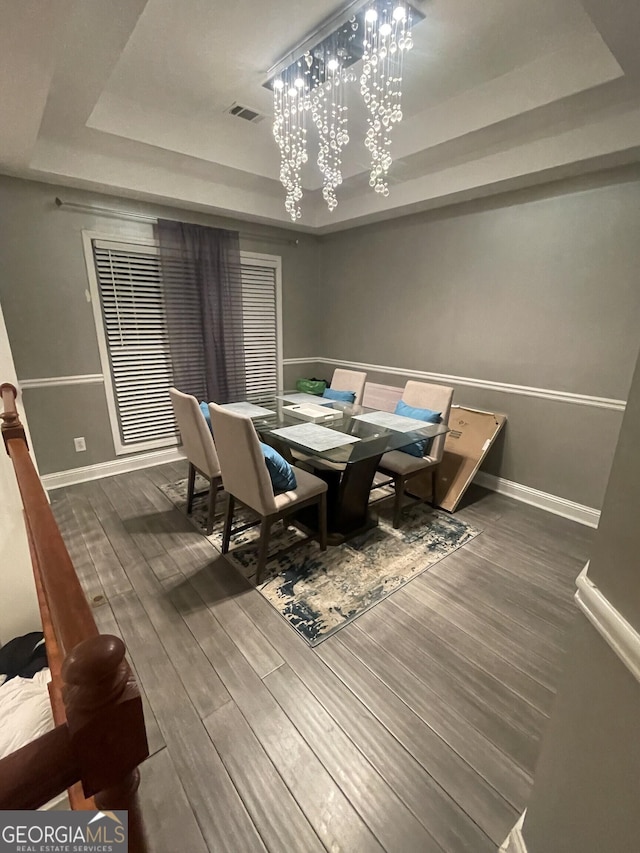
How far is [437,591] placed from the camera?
2107mm

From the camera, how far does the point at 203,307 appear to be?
3.71 metres

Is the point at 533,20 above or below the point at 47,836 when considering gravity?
above

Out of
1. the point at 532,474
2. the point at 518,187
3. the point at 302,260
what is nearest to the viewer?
the point at 518,187

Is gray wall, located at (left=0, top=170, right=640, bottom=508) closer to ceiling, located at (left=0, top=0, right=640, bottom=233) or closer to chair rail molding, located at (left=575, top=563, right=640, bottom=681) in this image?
ceiling, located at (left=0, top=0, right=640, bottom=233)

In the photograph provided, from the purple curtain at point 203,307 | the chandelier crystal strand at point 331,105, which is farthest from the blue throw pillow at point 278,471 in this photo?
the purple curtain at point 203,307

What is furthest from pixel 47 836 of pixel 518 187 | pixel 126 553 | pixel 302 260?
pixel 302 260

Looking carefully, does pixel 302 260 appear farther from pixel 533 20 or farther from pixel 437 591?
pixel 437 591

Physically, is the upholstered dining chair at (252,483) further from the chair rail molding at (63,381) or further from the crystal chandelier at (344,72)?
the chair rail molding at (63,381)

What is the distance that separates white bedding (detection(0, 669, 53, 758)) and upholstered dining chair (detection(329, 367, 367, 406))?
9.36 ft

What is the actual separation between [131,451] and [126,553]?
4.86 ft

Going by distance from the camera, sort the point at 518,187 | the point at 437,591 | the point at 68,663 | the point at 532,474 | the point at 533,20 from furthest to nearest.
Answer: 1. the point at 532,474
2. the point at 518,187
3. the point at 437,591
4. the point at 533,20
5. the point at 68,663

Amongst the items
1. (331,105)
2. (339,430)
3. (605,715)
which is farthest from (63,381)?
(605,715)

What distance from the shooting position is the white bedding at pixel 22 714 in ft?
4.03

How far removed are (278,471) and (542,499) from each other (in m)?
2.27
